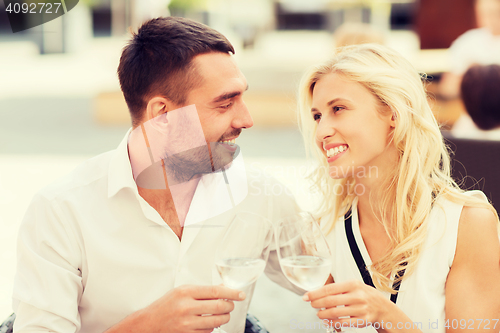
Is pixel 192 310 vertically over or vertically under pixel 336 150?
under

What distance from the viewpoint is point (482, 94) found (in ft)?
9.07

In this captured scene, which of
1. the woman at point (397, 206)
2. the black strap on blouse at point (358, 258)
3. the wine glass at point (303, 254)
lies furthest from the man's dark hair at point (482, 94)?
the wine glass at point (303, 254)

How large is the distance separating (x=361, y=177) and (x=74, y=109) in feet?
37.0

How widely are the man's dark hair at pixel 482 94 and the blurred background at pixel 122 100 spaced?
0.32 m

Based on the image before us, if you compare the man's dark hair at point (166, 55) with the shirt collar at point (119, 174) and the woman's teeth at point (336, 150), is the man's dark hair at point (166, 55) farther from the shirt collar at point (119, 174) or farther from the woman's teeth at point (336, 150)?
the woman's teeth at point (336, 150)

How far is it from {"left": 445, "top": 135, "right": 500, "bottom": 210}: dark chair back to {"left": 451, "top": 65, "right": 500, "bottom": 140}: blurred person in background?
1.87 feet

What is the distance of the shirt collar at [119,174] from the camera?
164 cm

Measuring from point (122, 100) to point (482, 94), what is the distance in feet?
25.4

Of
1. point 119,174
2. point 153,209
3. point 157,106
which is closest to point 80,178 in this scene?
point 119,174

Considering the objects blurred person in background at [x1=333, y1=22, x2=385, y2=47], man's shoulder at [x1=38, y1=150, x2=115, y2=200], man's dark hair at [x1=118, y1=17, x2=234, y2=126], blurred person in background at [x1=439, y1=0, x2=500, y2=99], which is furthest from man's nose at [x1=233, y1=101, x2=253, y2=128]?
blurred person in background at [x1=439, y1=0, x2=500, y2=99]

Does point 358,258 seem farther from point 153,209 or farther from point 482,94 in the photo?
point 482,94

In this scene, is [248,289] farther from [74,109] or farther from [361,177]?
[74,109]

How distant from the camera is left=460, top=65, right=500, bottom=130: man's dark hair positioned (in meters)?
2.68

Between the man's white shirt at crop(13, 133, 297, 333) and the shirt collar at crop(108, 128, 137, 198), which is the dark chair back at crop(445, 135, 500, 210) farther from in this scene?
the shirt collar at crop(108, 128, 137, 198)
